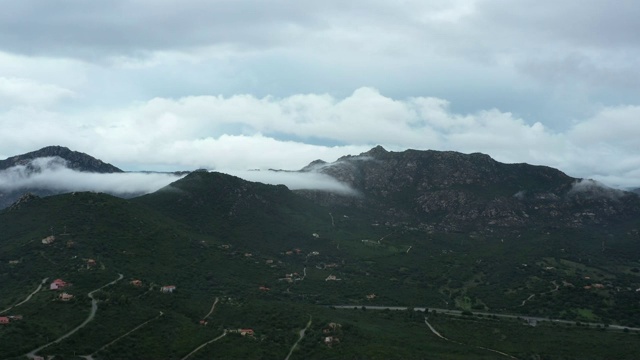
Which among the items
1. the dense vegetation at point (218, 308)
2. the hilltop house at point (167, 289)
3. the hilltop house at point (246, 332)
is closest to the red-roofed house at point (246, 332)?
the hilltop house at point (246, 332)

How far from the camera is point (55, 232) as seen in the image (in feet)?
567

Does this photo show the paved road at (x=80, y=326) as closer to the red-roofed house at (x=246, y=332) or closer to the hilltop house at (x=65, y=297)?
the hilltop house at (x=65, y=297)

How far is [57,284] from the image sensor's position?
437 feet

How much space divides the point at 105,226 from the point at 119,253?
2244cm

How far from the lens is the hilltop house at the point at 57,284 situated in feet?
432

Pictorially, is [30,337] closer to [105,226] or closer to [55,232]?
[55,232]

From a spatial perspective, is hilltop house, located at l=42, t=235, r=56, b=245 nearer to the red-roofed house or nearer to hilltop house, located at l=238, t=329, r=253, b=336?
hilltop house, located at l=238, t=329, r=253, b=336

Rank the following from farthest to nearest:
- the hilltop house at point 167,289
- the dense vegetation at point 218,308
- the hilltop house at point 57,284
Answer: the hilltop house at point 167,289
the hilltop house at point 57,284
the dense vegetation at point 218,308

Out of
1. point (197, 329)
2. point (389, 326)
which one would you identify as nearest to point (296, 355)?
point (197, 329)

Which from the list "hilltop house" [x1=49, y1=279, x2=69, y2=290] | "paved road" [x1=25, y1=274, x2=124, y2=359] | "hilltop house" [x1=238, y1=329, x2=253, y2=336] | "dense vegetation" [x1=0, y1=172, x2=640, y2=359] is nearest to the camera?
"paved road" [x1=25, y1=274, x2=124, y2=359]

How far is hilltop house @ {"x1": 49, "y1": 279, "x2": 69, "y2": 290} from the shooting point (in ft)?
432

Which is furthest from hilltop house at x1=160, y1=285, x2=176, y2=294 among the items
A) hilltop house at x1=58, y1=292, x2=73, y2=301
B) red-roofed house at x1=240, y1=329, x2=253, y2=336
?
red-roofed house at x1=240, y1=329, x2=253, y2=336

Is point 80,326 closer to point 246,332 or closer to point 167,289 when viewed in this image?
point 246,332

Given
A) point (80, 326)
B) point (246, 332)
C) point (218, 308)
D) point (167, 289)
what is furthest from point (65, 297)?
point (246, 332)
